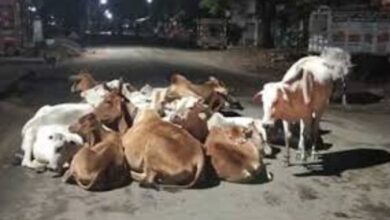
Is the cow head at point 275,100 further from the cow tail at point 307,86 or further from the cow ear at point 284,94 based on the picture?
the cow tail at point 307,86

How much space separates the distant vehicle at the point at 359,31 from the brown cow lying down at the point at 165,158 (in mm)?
16264

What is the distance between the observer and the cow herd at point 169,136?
952 centimetres

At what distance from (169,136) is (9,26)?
29.4 meters

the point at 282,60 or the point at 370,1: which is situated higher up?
the point at 370,1

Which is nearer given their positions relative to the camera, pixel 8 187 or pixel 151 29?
pixel 8 187

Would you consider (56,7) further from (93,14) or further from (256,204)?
(256,204)

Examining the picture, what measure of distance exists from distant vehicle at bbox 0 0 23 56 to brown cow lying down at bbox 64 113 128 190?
93.3 ft

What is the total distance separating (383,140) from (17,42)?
28.4m

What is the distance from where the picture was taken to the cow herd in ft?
31.2

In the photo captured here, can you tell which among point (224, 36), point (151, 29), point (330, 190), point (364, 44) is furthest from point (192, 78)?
point (151, 29)

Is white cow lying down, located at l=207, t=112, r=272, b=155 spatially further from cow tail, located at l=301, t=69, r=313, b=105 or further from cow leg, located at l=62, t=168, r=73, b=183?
cow leg, located at l=62, t=168, r=73, b=183

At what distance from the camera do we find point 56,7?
87.8 metres

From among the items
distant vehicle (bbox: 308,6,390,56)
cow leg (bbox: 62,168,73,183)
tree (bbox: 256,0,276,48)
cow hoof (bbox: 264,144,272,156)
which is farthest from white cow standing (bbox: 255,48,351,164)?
tree (bbox: 256,0,276,48)

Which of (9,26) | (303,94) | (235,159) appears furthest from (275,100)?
(9,26)
